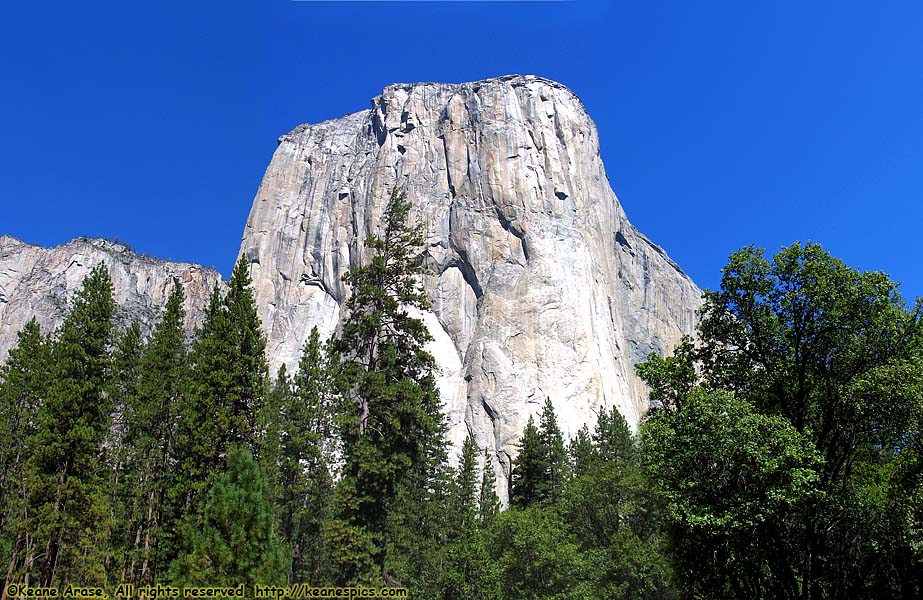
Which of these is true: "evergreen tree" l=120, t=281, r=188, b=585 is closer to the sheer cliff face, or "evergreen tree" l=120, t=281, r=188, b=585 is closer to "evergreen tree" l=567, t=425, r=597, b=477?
"evergreen tree" l=567, t=425, r=597, b=477

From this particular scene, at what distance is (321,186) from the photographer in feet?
336

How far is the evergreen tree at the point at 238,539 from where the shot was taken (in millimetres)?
15172

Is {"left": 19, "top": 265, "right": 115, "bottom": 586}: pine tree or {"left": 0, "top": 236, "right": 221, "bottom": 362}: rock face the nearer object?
{"left": 19, "top": 265, "right": 115, "bottom": 586}: pine tree

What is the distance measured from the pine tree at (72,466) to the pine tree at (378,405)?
31.7ft

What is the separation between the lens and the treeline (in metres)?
15.2

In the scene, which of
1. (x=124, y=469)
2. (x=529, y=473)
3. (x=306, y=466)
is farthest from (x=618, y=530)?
(x=124, y=469)

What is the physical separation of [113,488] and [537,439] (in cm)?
2543

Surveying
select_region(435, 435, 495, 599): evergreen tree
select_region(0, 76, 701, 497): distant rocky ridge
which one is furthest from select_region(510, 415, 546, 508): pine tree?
select_region(0, 76, 701, 497): distant rocky ridge

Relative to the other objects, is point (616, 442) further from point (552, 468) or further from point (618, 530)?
point (618, 530)

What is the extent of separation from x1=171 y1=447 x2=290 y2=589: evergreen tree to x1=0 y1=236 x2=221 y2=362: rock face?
282ft

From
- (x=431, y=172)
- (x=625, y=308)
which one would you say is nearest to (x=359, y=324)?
(x=431, y=172)

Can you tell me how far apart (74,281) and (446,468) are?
81367 millimetres

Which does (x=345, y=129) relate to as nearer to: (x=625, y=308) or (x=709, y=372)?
(x=625, y=308)

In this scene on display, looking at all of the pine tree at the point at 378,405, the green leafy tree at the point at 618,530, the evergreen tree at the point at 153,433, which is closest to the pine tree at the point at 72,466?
the evergreen tree at the point at 153,433
